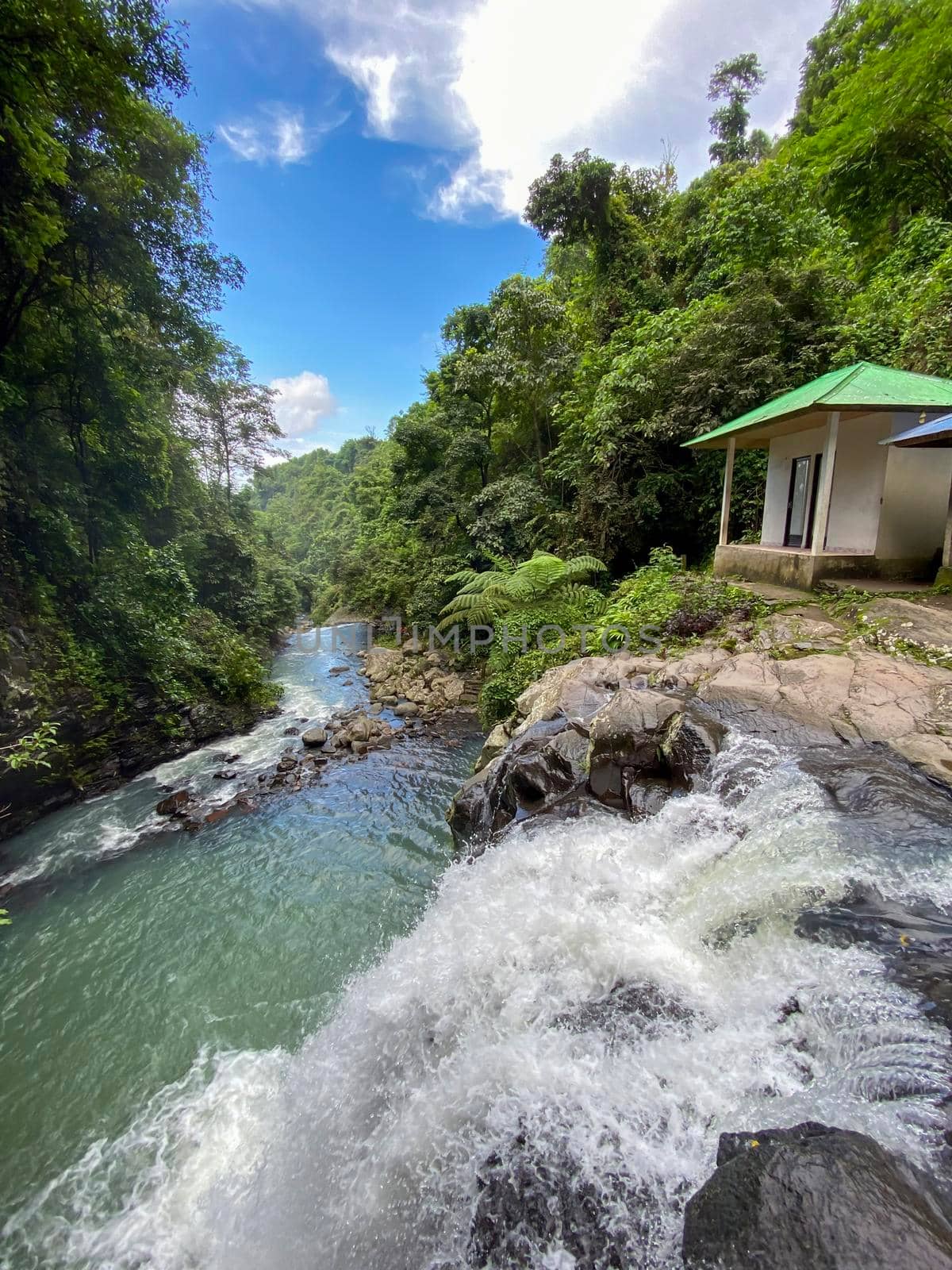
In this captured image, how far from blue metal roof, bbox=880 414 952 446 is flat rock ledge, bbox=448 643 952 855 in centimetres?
242

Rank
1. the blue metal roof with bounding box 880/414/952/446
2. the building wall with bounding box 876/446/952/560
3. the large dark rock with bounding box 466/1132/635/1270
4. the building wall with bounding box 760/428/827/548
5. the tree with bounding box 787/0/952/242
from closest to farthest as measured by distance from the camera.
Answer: the large dark rock with bounding box 466/1132/635/1270
the blue metal roof with bounding box 880/414/952/446
the building wall with bounding box 876/446/952/560
the building wall with bounding box 760/428/827/548
the tree with bounding box 787/0/952/242

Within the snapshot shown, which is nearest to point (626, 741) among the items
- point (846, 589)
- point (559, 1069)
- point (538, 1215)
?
point (559, 1069)

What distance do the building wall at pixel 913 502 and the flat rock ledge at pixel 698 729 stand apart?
Result: 116 inches

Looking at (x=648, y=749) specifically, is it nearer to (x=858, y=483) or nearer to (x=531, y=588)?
(x=531, y=588)

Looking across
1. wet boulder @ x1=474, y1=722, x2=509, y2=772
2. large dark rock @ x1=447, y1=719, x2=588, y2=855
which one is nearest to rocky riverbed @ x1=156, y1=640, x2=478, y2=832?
wet boulder @ x1=474, y1=722, x2=509, y2=772

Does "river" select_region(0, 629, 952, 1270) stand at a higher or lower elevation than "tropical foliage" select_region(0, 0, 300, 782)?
lower

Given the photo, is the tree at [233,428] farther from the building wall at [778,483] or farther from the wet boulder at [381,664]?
the building wall at [778,483]

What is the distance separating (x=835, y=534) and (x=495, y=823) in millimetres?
6589

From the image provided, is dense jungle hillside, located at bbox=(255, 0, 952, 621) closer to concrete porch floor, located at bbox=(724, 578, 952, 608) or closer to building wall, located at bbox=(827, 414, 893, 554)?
building wall, located at bbox=(827, 414, 893, 554)

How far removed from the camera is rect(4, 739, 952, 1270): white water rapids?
2.00 metres

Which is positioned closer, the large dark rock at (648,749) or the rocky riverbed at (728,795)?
the rocky riverbed at (728,795)

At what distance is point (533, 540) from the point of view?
41.9 ft

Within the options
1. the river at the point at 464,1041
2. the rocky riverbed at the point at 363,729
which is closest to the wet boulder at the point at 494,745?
the river at the point at 464,1041

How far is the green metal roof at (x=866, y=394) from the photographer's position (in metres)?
6.10
